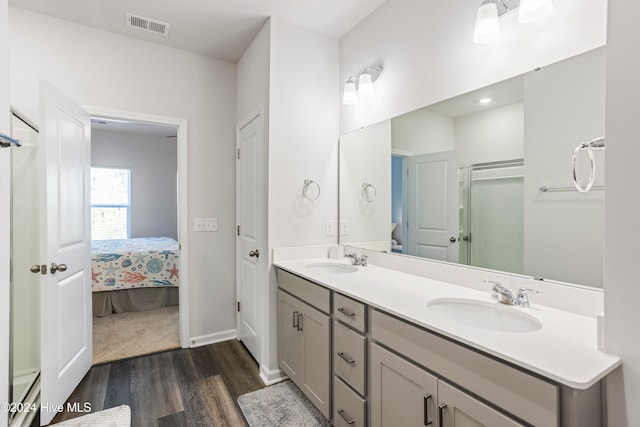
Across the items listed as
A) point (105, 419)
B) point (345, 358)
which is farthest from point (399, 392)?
point (105, 419)

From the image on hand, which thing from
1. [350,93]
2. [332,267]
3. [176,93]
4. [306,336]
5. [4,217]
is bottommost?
[306,336]

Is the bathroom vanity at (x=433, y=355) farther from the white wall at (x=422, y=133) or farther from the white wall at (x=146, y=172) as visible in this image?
the white wall at (x=146, y=172)

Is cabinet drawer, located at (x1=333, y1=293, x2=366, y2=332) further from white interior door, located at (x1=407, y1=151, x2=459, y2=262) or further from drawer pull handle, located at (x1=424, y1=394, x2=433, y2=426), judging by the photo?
white interior door, located at (x1=407, y1=151, x2=459, y2=262)

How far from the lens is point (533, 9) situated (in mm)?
1310

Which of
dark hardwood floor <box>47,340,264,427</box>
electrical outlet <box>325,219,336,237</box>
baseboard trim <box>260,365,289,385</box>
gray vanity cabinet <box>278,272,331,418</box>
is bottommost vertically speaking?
dark hardwood floor <box>47,340,264,427</box>

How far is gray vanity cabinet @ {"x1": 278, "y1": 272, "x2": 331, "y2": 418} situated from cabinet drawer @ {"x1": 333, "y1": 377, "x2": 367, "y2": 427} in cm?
7

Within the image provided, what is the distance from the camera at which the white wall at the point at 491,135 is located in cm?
146

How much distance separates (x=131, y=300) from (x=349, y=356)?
319 cm

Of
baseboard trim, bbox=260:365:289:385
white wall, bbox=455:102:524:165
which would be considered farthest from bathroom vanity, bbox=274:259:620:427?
white wall, bbox=455:102:524:165

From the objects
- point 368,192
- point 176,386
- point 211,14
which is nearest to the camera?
point 176,386

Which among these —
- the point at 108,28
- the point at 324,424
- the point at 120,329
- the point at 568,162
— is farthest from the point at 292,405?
the point at 108,28

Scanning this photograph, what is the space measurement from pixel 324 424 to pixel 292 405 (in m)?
0.27

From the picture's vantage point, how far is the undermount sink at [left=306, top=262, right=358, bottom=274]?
7.28ft

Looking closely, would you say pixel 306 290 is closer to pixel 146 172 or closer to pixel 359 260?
pixel 359 260
